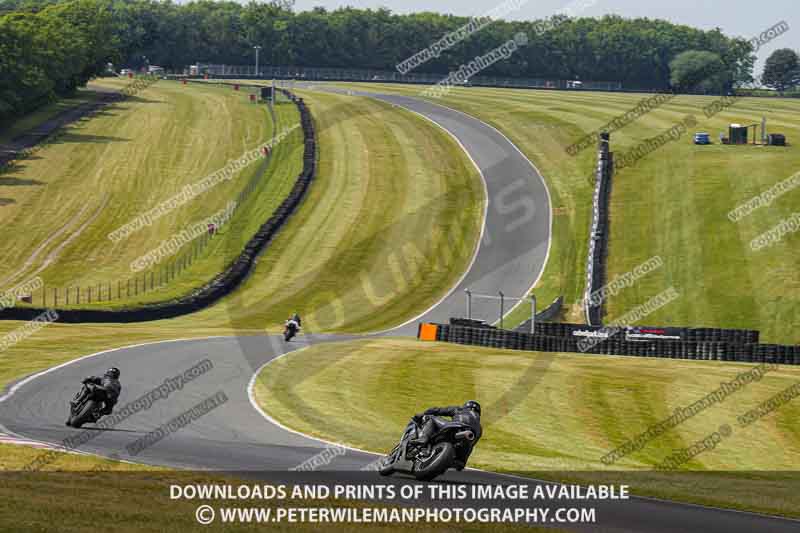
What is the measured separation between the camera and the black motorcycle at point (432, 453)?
17391 millimetres

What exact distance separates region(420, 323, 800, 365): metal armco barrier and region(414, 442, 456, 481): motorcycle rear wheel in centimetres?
2410

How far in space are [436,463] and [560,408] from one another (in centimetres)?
1373

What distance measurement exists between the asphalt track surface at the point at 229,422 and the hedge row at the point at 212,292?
6.95m

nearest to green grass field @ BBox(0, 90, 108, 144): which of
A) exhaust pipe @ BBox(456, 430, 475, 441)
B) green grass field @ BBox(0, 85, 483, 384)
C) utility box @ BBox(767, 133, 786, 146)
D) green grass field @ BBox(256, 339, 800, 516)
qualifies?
green grass field @ BBox(0, 85, 483, 384)

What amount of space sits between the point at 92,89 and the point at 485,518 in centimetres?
13008

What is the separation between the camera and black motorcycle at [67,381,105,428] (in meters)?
23.5

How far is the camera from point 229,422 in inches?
1025

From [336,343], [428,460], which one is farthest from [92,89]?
[428,460]

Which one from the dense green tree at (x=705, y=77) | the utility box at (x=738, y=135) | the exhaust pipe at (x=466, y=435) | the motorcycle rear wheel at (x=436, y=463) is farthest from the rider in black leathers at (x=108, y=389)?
the dense green tree at (x=705, y=77)

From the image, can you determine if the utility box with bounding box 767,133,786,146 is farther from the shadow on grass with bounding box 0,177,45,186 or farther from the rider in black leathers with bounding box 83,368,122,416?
the rider in black leathers with bounding box 83,368,122,416

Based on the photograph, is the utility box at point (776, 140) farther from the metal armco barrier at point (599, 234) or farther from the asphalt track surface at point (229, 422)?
the asphalt track surface at point (229, 422)

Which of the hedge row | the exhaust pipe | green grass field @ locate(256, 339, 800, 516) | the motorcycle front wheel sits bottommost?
the hedge row

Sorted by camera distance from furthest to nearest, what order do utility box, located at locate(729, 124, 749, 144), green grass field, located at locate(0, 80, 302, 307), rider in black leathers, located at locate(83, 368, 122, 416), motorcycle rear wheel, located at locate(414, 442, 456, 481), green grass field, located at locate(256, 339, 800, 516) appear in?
utility box, located at locate(729, 124, 749, 144)
green grass field, located at locate(0, 80, 302, 307)
rider in black leathers, located at locate(83, 368, 122, 416)
green grass field, located at locate(256, 339, 800, 516)
motorcycle rear wheel, located at locate(414, 442, 456, 481)

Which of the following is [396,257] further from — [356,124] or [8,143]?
[8,143]
